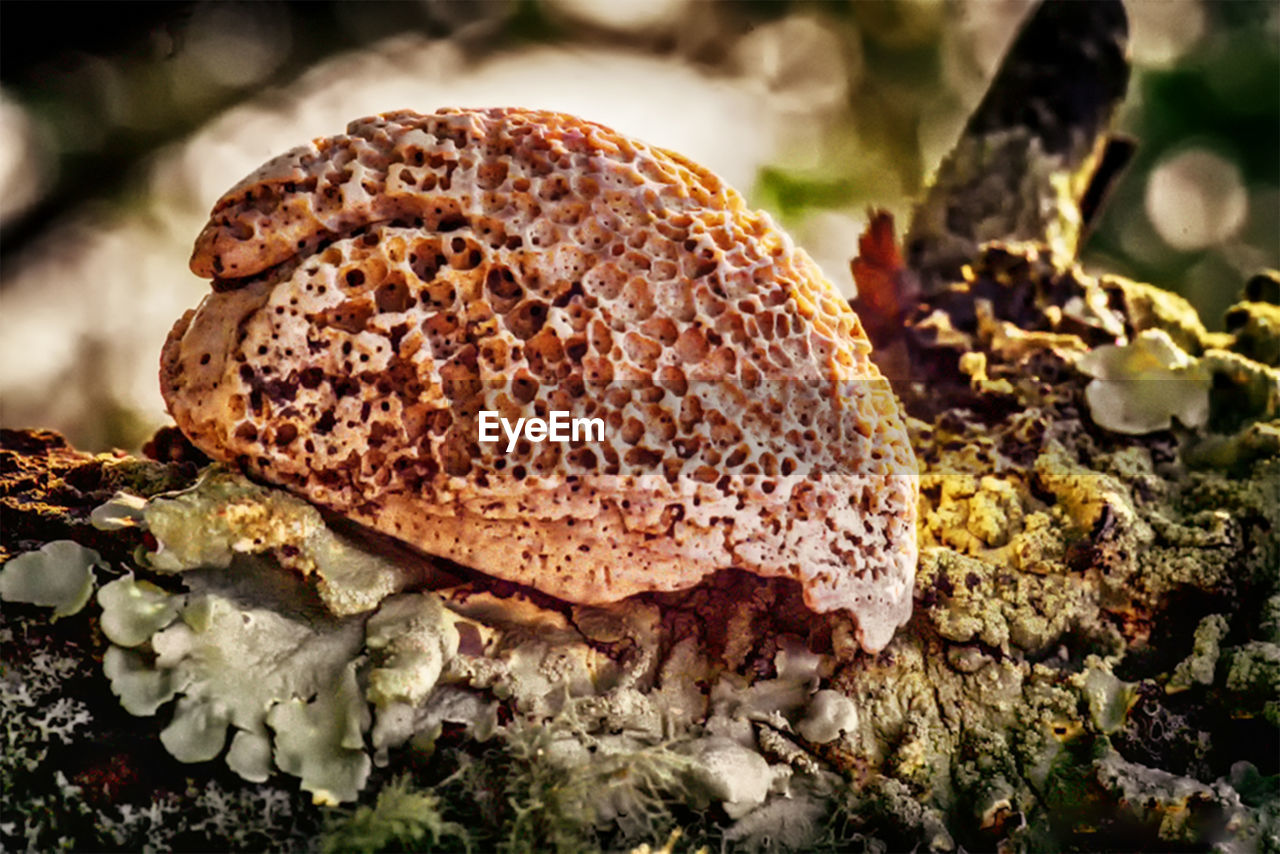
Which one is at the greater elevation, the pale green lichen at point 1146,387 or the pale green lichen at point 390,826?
the pale green lichen at point 1146,387

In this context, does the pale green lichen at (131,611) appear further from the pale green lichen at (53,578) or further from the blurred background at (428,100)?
the blurred background at (428,100)

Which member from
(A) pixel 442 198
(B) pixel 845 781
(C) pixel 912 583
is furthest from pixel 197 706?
(C) pixel 912 583

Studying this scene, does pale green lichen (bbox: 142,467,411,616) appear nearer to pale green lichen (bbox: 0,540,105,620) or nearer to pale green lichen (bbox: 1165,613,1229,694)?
pale green lichen (bbox: 0,540,105,620)

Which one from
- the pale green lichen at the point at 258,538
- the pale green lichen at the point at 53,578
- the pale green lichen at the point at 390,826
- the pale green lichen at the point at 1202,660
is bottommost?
the pale green lichen at the point at 390,826

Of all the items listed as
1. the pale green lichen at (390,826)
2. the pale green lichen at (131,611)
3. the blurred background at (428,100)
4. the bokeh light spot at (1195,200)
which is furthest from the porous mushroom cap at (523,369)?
the bokeh light spot at (1195,200)

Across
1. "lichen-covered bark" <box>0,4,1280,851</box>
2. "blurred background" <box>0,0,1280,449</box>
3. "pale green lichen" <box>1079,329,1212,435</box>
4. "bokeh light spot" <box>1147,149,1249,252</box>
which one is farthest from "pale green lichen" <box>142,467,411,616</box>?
"bokeh light spot" <box>1147,149,1249,252</box>

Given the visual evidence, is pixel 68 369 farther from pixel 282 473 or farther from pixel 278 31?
pixel 282 473

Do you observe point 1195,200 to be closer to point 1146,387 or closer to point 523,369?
point 1146,387
